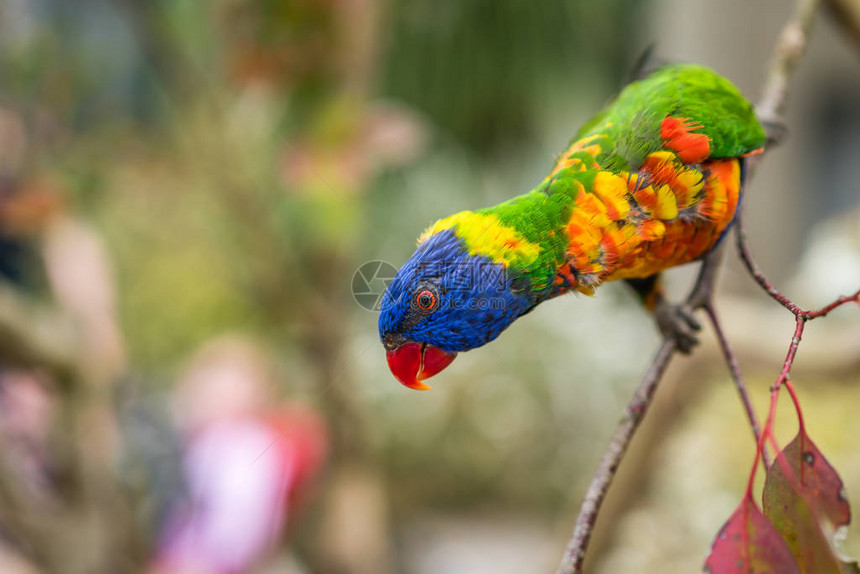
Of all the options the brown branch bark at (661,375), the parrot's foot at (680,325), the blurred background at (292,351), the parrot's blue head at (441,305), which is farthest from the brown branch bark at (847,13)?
the parrot's blue head at (441,305)

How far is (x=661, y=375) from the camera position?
1.20 feet

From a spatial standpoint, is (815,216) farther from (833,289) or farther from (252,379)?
(252,379)

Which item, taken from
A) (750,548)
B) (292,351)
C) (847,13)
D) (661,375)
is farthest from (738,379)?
(292,351)

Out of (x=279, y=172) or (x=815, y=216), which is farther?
(x=815, y=216)

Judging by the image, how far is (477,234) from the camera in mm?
288

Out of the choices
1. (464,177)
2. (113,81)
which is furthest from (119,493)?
(464,177)

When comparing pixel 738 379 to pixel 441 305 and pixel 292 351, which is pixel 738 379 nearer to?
pixel 441 305

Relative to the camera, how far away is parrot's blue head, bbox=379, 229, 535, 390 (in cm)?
27

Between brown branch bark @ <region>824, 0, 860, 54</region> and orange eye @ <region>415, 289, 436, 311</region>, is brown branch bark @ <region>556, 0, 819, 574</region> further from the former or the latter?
brown branch bark @ <region>824, 0, 860, 54</region>

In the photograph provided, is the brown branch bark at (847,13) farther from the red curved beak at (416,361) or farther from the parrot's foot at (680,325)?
the red curved beak at (416,361)

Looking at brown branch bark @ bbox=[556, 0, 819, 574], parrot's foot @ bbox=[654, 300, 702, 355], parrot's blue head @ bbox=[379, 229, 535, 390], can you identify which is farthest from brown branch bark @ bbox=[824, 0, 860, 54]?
parrot's blue head @ bbox=[379, 229, 535, 390]

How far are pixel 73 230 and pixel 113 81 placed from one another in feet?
1.30

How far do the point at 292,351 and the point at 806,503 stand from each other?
1854mm

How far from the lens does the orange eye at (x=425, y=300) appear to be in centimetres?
27
